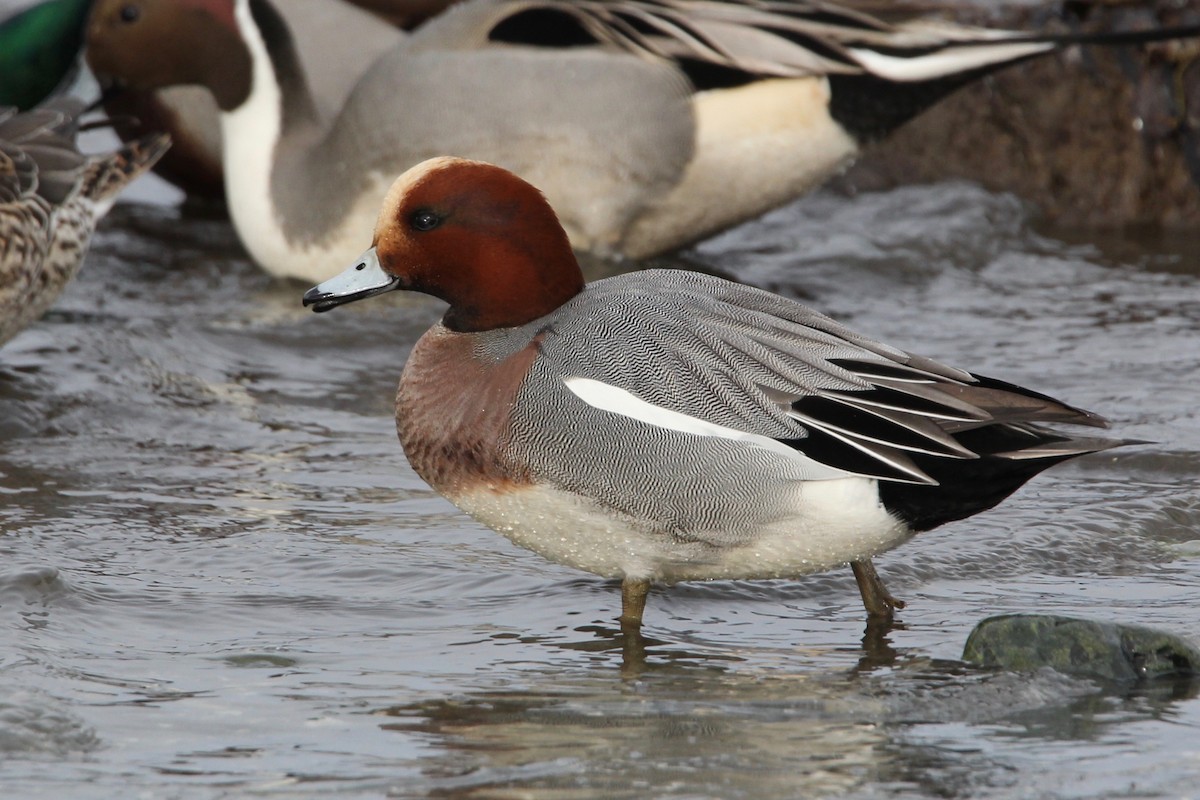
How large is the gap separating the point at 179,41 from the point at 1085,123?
13.2ft

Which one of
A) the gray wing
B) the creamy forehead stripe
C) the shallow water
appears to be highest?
the gray wing

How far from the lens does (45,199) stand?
6.00 m

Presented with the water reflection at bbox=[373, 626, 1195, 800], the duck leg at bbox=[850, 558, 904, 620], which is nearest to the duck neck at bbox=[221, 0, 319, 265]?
the duck leg at bbox=[850, 558, 904, 620]

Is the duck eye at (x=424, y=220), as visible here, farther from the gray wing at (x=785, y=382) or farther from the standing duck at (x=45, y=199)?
the standing duck at (x=45, y=199)

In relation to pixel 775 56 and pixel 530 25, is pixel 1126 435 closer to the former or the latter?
pixel 775 56

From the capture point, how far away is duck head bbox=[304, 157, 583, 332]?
4082 mm

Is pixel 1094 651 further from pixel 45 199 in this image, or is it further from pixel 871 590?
pixel 45 199

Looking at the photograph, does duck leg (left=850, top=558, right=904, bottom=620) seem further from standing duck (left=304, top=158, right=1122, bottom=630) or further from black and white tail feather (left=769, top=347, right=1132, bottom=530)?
black and white tail feather (left=769, top=347, right=1132, bottom=530)

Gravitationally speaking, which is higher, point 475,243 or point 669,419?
point 475,243

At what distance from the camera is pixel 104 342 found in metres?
6.43

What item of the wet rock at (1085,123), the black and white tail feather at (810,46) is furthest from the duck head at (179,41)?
the wet rock at (1085,123)

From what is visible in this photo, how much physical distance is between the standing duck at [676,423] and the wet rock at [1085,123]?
4244 millimetres

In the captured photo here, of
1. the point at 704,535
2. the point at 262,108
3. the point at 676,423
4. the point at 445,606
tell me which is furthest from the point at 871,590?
the point at 262,108

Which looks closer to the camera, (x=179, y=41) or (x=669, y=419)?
(x=669, y=419)
